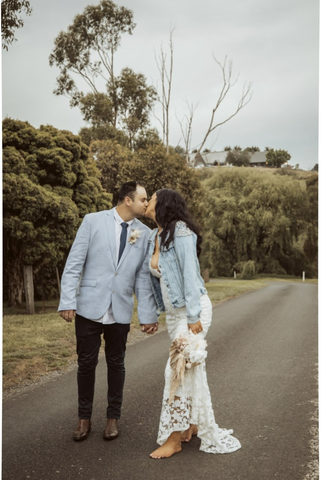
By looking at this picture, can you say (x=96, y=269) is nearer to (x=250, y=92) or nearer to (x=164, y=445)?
(x=164, y=445)

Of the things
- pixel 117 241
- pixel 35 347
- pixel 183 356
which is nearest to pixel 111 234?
pixel 117 241

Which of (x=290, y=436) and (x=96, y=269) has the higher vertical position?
(x=96, y=269)

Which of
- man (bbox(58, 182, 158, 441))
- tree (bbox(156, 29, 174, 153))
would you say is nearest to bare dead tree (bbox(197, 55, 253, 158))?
tree (bbox(156, 29, 174, 153))

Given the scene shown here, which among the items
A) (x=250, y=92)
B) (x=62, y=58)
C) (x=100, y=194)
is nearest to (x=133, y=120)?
(x=62, y=58)

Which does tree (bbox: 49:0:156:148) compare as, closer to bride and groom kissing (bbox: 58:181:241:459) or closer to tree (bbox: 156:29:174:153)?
tree (bbox: 156:29:174:153)

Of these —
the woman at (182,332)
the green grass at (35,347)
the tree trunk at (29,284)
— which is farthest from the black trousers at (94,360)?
the tree trunk at (29,284)

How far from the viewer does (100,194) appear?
14.6 meters

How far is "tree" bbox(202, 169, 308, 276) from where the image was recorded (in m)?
37.2

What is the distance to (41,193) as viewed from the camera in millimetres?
11906

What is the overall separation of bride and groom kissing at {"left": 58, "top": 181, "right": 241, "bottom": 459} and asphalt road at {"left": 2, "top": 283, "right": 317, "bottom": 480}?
18 cm

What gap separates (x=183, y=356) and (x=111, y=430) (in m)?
0.95

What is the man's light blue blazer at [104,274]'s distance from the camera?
155 inches

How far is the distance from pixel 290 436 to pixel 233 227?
3418cm

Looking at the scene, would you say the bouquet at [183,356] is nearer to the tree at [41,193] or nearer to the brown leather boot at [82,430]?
the brown leather boot at [82,430]
